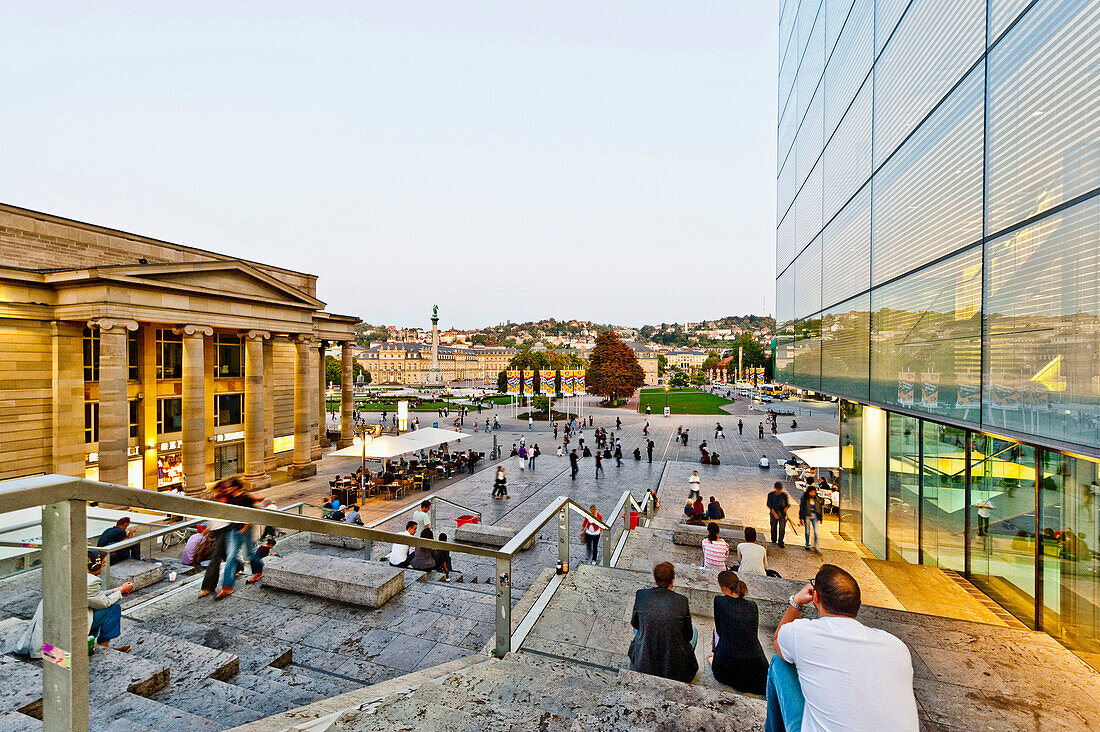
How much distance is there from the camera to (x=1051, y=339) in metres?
5.16

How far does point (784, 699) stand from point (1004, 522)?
25.4 ft

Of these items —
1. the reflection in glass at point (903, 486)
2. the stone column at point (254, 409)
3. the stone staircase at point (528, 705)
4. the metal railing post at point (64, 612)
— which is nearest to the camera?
the metal railing post at point (64, 612)

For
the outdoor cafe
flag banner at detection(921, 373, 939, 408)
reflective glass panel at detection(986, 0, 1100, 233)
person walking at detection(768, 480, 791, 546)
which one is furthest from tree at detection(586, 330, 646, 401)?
reflective glass panel at detection(986, 0, 1100, 233)

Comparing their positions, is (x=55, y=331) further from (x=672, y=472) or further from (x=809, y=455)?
(x=809, y=455)

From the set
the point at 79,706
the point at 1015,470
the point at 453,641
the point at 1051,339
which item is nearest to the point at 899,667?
Answer: the point at 79,706

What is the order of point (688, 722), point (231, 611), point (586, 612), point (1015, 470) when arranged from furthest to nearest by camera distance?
point (1015, 470) → point (231, 611) → point (586, 612) → point (688, 722)

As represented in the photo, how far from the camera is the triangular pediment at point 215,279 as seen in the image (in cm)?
1800

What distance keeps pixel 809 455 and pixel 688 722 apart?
16.9 m

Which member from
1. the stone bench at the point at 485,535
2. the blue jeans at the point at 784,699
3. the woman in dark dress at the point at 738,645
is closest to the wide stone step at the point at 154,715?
the blue jeans at the point at 784,699

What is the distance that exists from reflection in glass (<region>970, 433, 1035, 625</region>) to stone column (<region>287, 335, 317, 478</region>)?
2557cm

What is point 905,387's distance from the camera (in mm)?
9125

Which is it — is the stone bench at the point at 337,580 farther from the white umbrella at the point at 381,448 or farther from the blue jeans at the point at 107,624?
the white umbrella at the point at 381,448

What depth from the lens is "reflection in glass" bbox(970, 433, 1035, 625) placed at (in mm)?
6898

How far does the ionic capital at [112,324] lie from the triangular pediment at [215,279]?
1.50 m
